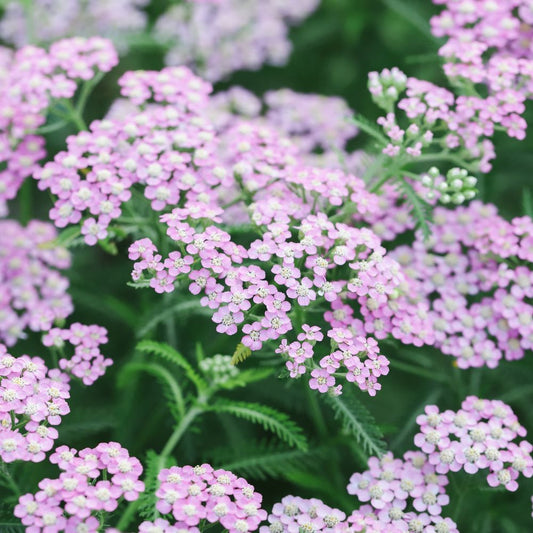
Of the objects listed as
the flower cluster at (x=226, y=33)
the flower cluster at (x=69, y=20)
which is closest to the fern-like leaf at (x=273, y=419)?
the flower cluster at (x=226, y=33)

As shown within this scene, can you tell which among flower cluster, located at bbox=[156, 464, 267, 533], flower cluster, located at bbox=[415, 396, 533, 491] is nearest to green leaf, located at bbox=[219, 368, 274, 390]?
flower cluster, located at bbox=[156, 464, 267, 533]

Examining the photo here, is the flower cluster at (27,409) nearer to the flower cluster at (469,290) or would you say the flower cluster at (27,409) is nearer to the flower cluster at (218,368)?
the flower cluster at (218,368)

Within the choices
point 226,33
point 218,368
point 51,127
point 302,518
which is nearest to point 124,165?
point 51,127

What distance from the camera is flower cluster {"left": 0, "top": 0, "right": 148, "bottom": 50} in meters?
4.38

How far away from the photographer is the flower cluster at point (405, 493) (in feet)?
8.55

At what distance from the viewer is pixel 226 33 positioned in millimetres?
4555

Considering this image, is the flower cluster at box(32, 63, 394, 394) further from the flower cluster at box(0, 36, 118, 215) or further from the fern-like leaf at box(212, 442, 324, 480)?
the fern-like leaf at box(212, 442, 324, 480)

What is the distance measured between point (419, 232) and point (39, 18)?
2.58 m

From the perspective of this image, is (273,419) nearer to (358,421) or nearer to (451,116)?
(358,421)

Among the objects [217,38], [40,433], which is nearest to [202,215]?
[40,433]

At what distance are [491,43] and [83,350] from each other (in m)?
2.21

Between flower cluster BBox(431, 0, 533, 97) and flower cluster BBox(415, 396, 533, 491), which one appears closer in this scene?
flower cluster BBox(415, 396, 533, 491)

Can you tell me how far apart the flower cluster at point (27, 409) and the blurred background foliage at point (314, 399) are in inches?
21.1

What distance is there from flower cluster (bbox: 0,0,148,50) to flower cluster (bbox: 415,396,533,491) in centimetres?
281
